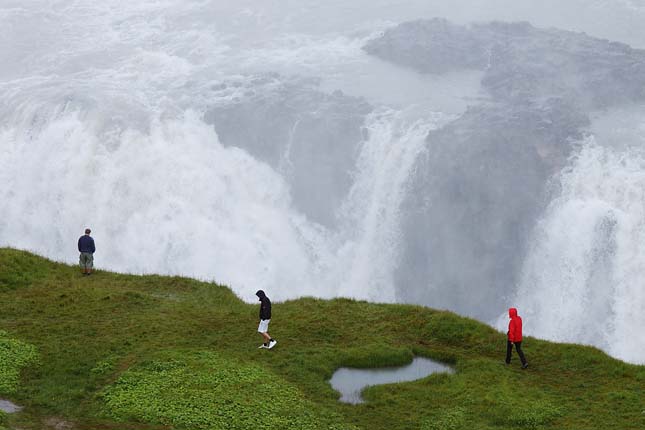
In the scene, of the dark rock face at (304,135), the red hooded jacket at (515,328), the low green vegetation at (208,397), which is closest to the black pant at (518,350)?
the red hooded jacket at (515,328)

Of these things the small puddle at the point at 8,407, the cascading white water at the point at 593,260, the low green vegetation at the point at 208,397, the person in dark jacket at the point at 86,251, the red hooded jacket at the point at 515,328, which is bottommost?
the small puddle at the point at 8,407

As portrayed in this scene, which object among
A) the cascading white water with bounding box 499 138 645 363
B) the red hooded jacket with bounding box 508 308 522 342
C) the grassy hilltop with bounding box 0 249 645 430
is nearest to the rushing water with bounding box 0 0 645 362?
the cascading white water with bounding box 499 138 645 363

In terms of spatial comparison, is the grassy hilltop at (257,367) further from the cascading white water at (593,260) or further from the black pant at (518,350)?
the cascading white water at (593,260)

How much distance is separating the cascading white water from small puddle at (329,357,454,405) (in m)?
22.1

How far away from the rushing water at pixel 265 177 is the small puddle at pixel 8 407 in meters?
29.3

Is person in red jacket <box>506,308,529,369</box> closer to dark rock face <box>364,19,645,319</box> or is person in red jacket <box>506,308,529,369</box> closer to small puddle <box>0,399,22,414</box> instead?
small puddle <box>0,399,22,414</box>

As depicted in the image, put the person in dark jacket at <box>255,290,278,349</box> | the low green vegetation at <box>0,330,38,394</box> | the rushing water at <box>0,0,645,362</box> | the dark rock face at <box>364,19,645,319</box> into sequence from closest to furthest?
1. the low green vegetation at <box>0,330,38,394</box>
2. the person in dark jacket at <box>255,290,278,349</box>
3. the rushing water at <box>0,0,645,362</box>
4. the dark rock face at <box>364,19,645,319</box>

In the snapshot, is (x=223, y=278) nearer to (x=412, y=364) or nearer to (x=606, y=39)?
(x=412, y=364)

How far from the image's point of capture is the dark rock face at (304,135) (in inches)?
2484

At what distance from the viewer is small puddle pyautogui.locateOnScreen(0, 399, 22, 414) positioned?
81.1 feet

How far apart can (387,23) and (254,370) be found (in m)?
65.2

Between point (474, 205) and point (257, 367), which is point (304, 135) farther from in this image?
point (257, 367)

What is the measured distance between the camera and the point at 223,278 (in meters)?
55.2

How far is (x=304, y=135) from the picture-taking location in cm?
6619
